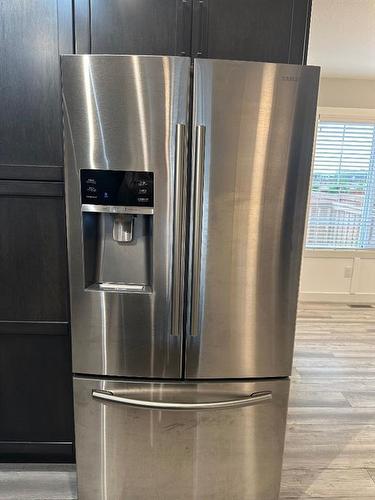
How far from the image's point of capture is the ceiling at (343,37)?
2.38 meters

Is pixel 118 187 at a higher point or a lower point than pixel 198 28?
lower

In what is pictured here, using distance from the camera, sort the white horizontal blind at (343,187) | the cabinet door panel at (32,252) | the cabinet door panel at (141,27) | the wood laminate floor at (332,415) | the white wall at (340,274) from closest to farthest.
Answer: the cabinet door panel at (141,27) → the cabinet door panel at (32,252) → the wood laminate floor at (332,415) → the white horizontal blind at (343,187) → the white wall at (340,274)

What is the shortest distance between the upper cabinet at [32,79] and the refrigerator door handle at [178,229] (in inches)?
25.2

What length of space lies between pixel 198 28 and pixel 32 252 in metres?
1.14

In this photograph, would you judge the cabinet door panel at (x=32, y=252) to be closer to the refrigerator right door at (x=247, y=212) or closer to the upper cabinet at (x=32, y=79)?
the upper cabinet at (x=32, y=79)

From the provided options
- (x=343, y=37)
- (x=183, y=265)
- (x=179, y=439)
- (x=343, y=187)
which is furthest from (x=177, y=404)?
(x=343, y=187)

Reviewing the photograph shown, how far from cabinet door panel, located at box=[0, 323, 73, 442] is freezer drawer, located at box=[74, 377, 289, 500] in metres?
0.33

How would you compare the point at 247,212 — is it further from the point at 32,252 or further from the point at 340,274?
the point at 340,274

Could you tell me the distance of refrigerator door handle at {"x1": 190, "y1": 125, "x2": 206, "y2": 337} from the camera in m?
1.24

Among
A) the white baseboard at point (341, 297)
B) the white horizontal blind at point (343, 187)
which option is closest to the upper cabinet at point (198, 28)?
the white horizontal blind at point (343, 187)

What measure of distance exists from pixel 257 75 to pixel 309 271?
363 cm

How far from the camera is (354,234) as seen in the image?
178 inches

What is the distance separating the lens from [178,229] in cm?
131

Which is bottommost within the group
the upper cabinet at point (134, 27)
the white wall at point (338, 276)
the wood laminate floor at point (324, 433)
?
the wood laminate floor at point (324, 433)
